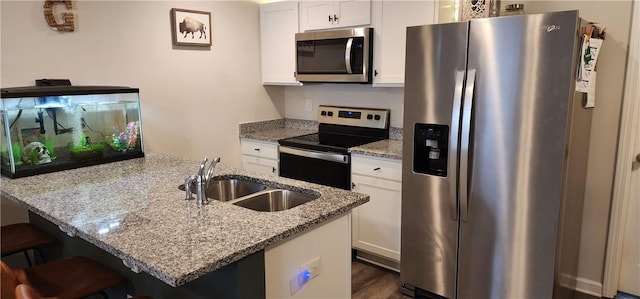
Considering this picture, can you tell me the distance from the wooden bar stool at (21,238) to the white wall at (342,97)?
8.01 feet

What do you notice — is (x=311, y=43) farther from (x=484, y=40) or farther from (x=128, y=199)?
(x=128, y=199)

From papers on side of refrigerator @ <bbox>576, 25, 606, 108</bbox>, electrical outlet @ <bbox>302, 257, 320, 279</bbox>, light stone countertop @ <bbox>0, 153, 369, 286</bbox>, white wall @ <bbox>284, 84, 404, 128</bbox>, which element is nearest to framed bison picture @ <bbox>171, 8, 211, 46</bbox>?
white wall @ <bbox>284, 84, 404, 128</bbox>

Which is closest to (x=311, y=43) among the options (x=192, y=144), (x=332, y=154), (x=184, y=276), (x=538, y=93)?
(x=332, y=154)

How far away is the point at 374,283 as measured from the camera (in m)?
3.00

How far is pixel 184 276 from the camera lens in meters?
1.18

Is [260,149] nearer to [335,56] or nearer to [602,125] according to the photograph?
[335,56]

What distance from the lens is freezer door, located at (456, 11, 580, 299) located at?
6.71ft

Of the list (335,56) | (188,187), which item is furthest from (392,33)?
(188,187)

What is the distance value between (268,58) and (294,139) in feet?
2.81

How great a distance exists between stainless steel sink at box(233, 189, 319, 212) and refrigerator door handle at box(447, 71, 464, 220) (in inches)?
33.3

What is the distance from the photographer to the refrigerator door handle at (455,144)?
227 centimetres

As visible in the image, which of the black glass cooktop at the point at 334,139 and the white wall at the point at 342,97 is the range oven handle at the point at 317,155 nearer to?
the black glass cooktop at the point at 334,139

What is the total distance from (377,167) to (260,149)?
1213mm

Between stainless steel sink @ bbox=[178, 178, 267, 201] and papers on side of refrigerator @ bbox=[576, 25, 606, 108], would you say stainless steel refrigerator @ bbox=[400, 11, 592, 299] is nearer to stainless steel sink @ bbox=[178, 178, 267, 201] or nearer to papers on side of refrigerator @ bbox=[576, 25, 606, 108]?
papers on side of refrigerator @ bbox=[576, 25, 606, 108]
